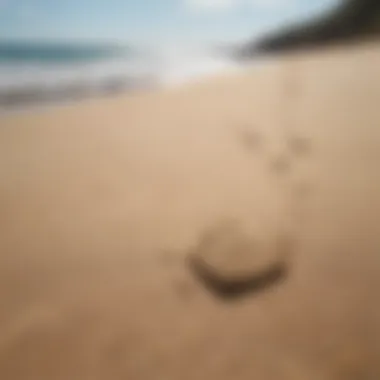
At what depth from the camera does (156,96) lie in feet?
3.58

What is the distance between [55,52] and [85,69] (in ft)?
0.19

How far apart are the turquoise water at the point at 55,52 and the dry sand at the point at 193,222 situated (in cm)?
9

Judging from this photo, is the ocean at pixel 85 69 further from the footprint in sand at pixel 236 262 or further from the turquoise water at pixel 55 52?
the footprint in sand at pixel 236 262

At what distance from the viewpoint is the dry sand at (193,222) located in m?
0.87

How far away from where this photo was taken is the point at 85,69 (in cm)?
101

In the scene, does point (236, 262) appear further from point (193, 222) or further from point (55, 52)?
point (55, 52)

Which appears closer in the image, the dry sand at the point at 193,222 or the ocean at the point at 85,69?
the dry sand at the point at 193,222

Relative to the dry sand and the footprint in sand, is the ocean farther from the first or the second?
the footprint in sand

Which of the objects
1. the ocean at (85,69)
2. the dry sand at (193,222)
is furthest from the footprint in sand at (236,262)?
the ocean at (85,69)

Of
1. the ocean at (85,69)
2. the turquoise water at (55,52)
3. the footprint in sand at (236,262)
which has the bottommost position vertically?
the footprint in sand at (236,262)

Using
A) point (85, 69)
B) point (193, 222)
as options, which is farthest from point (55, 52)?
point (193, 222)

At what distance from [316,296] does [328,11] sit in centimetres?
57

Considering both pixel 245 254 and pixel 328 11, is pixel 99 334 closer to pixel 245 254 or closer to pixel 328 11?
pixel 245 254

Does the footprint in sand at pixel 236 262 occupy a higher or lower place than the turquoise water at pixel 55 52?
lower
